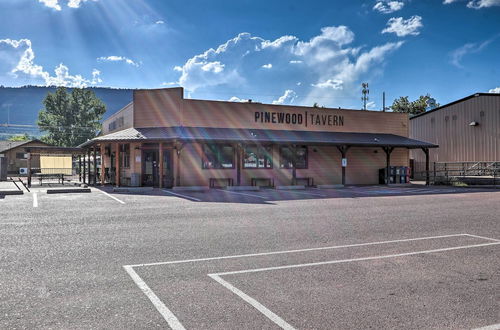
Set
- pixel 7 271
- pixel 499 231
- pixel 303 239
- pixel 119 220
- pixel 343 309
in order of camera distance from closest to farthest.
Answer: pixel 343 309
pixel 7 271
pixel 303 239
pixel 499 231
pixel 119 220

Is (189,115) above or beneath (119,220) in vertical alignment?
above

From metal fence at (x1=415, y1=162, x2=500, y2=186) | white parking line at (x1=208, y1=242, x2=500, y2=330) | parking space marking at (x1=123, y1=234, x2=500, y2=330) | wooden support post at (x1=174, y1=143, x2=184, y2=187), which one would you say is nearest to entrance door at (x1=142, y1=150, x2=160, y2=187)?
wooden support post at (x1=174, y1=143, x2=184, y2=187)

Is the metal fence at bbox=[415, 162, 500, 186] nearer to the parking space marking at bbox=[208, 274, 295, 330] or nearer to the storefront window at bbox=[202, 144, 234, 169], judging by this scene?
the storefront window at bbox=[202, 144, 234, 169]

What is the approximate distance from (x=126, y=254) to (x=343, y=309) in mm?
3712

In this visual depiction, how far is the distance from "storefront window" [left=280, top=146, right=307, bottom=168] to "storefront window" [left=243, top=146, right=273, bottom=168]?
2.80ft

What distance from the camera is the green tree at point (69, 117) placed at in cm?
6981

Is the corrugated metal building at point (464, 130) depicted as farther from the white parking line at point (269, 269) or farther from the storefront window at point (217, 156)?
the white parking line at point (269, 269)

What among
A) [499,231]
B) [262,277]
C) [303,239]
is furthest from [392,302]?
[499,231]

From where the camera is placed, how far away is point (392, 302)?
4.27 metres

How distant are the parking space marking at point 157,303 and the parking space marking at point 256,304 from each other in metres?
0.84

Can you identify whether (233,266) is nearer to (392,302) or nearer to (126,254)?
(126,254)

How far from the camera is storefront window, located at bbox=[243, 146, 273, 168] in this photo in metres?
24.4

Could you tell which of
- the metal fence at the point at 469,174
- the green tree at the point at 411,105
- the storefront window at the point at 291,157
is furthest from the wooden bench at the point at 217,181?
the green tree at the point at 411,105

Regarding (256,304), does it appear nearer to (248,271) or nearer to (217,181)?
(248,271)
